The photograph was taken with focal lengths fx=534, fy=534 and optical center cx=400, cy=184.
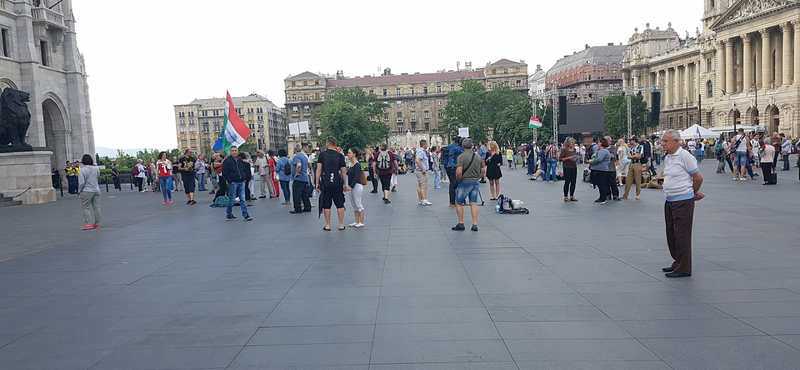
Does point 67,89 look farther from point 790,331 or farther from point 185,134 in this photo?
point 185,134

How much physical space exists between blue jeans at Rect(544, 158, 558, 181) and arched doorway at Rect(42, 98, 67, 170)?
95.1 feet

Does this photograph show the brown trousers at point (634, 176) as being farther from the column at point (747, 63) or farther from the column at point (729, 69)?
the column at point (729, 69)

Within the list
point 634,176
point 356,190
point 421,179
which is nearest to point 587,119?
point 634,176

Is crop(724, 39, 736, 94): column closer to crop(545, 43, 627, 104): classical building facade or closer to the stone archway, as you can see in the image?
the stone archway

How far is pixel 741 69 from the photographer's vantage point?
6812 centimetres

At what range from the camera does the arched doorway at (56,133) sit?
1291 inches

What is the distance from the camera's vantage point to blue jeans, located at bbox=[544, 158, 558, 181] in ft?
74.6

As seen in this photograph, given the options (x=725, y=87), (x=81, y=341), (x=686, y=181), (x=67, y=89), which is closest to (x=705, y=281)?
(x=686, y=181)

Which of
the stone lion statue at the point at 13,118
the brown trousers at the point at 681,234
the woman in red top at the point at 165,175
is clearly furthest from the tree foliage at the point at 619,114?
the brown trousers at the point at 681,234

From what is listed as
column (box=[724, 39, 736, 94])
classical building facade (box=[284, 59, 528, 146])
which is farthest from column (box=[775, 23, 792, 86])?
Answer: classical building facade (box=[284, 59, 528, 146])

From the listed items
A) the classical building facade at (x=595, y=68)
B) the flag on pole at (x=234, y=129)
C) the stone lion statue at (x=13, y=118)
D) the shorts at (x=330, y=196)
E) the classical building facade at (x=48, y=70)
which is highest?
the classical building facade at (x=595, y=68)

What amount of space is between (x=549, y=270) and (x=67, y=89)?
117 feet

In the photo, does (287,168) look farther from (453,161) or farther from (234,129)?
(453,161)

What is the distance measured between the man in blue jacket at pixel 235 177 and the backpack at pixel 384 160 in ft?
15.5
